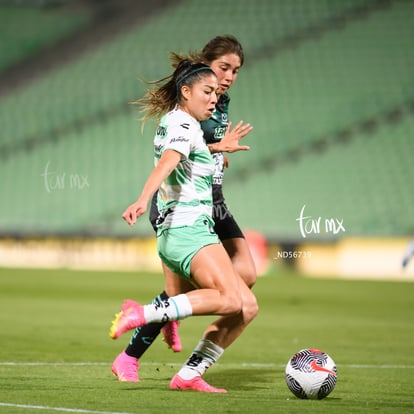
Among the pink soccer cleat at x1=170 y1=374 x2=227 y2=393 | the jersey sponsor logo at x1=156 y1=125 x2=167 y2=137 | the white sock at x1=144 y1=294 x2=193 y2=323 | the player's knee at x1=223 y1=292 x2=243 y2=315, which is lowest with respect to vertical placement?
the pink soccer cleat at x1=170 y1=374 x2=227 y2=393

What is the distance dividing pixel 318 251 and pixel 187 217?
14.5m

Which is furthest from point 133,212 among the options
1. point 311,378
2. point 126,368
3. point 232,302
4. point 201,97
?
point 126,368

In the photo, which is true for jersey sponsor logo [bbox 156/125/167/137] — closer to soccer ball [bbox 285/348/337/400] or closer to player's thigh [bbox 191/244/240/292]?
player's thigh [bbox 191/244/240/292]

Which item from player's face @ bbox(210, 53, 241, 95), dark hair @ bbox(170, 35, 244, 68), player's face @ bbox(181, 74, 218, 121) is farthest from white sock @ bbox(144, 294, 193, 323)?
dark hair @ bbox(170, 35, 244, 68)

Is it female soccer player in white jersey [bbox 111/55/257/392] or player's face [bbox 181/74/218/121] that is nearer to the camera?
female soccer player in white jersey [bbox 111/55/257/392]

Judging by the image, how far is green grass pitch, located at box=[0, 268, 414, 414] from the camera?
219 inches

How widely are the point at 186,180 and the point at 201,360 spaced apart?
3.80 feet

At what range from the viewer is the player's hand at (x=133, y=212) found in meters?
5.18

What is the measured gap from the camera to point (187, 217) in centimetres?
584

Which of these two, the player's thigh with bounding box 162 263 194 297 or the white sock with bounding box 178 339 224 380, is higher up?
the player's thigh with bounding box 162 263 194 297

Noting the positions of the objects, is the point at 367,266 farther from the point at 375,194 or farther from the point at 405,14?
the point at 405,14

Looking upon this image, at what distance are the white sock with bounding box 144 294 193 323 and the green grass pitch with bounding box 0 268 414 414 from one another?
0.47m

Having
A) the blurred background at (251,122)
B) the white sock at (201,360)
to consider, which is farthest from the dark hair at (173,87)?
the blurred background at (251,122)

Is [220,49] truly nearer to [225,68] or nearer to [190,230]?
[225,68]
